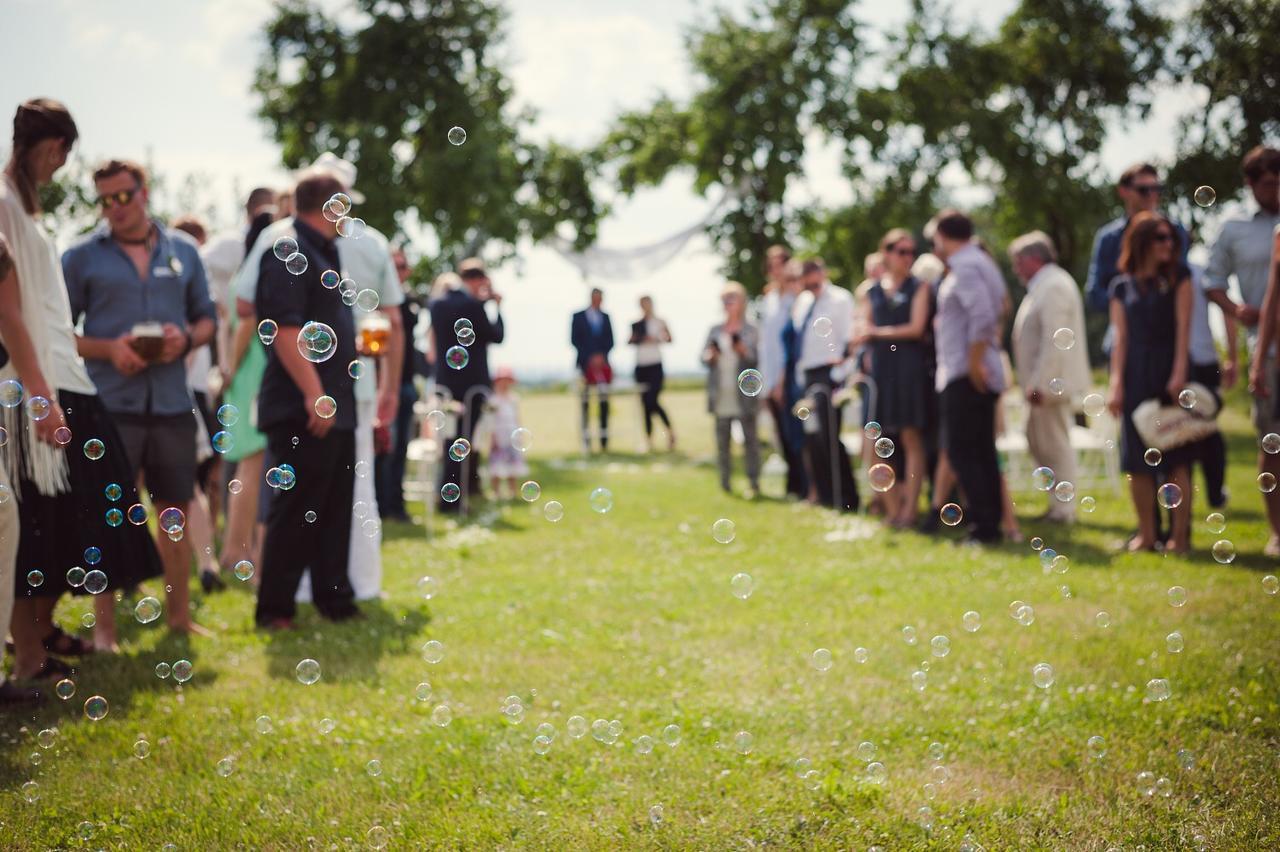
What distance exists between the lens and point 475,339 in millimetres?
10000

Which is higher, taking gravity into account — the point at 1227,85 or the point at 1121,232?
the point at 1227,85

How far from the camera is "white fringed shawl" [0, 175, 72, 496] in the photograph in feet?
13.1

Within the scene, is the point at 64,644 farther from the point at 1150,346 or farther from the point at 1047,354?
the point at 1047,354

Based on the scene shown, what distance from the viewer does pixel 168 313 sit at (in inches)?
204

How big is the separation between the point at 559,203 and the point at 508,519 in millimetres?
14620

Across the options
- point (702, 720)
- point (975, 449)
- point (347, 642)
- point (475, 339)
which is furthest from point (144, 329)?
point (975, 449)

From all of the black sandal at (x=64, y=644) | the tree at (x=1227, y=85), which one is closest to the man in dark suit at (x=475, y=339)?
the black sandal at (x=64, y=644)

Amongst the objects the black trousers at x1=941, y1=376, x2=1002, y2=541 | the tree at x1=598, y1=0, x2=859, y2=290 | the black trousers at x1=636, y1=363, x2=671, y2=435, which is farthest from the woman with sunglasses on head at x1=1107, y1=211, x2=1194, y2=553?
the tree at x1=598, y1=0, x2=859, y2=290

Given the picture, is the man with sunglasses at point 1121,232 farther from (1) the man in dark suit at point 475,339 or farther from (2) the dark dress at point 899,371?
(1) the man in dark suit at point 475,339

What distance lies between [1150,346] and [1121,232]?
1359mm

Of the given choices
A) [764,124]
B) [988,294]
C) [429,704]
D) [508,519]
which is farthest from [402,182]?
[429,704]

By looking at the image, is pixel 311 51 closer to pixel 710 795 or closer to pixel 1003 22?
pixel 1003 22

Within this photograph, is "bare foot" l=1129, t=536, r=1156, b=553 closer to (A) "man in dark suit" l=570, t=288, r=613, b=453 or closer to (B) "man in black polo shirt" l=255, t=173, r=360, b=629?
(B) "man in black polo shirt" l=255, t=173, r=360, b=629

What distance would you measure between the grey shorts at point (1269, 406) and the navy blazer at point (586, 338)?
34.5 ft
